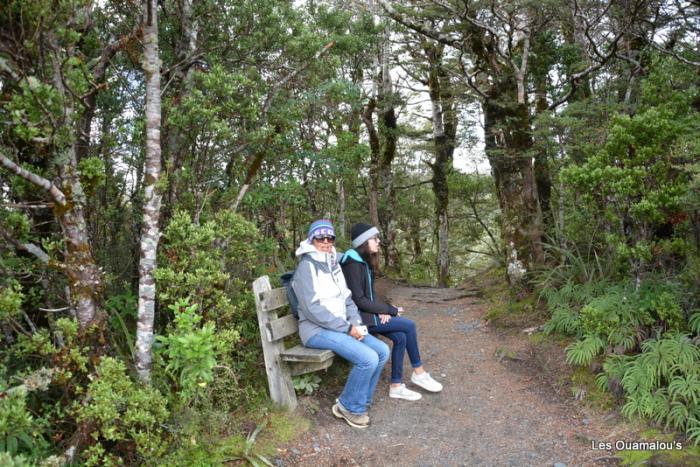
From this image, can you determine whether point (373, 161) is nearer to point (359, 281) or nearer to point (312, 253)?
point (359, 281)

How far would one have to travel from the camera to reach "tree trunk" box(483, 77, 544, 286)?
825cm

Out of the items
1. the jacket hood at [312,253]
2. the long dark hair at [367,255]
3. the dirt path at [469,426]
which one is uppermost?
the jacket hood at [312,253]

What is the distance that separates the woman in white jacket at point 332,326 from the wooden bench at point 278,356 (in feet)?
0.57

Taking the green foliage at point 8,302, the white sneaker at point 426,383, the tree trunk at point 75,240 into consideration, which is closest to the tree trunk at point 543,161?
the white sneaker at point 426,383

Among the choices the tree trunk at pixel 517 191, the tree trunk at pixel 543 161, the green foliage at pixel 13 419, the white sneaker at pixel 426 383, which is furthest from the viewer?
the tree trunk at pixel 543 161

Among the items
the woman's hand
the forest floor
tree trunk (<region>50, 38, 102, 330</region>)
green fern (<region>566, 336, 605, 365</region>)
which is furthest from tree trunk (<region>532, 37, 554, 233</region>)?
tree trunk (<region>50, 38, 102, 330</region>)

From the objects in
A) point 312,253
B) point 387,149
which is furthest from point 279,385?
point 387,149

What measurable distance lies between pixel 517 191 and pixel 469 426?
16.3 feet

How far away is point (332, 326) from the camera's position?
14.7 feet

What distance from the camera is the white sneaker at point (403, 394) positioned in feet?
16.9

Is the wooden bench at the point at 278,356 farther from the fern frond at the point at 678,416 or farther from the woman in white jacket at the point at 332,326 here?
the fern frond at the point at 678,416

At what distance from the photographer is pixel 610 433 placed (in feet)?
14.0

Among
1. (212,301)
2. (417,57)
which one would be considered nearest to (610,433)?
(212,301)

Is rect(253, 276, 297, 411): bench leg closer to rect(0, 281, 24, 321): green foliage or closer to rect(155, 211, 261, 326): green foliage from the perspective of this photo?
rect(155, 211, 261, 326): green foliage
